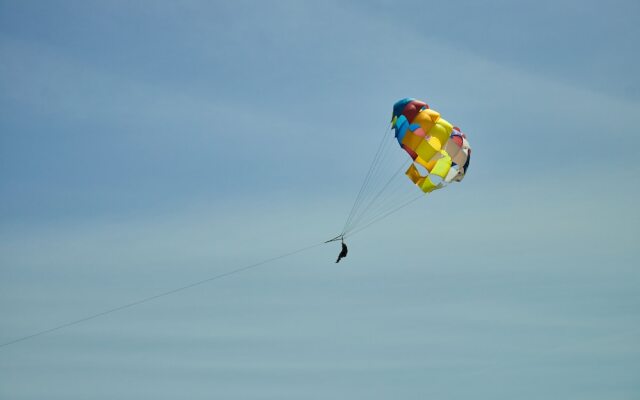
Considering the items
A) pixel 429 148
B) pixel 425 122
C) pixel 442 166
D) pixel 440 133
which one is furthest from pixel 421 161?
pixel 425 122

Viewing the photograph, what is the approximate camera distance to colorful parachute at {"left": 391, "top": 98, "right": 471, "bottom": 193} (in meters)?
66.0

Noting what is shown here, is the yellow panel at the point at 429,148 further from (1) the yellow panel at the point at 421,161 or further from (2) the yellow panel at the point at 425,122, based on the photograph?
(2) the yellow panel at the point at 425,122

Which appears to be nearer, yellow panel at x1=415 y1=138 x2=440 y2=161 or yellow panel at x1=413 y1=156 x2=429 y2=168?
yellow panel at x1=415 y1=138 x2=440 y2=161

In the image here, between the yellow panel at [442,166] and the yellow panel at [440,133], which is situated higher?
the yellow panel at [440,133]

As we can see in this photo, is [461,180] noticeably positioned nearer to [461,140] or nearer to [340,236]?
[461,140]

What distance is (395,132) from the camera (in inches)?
2653

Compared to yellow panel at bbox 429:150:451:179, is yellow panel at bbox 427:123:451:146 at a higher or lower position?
higher

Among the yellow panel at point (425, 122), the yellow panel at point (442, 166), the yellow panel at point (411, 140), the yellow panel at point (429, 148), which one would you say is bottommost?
the yellow panel at point (442, 166)

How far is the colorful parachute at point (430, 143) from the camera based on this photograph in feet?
217

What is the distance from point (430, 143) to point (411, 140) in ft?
3.48

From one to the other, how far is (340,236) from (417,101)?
8.18 metres

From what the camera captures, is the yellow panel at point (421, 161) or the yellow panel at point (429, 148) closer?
the yellow panel at point (429, 148)

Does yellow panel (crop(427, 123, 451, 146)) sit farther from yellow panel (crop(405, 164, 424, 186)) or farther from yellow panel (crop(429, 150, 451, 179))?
yellow panel (crop(405, 164, 424, 186))

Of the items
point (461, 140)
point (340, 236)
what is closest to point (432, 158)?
point (461, 140)
